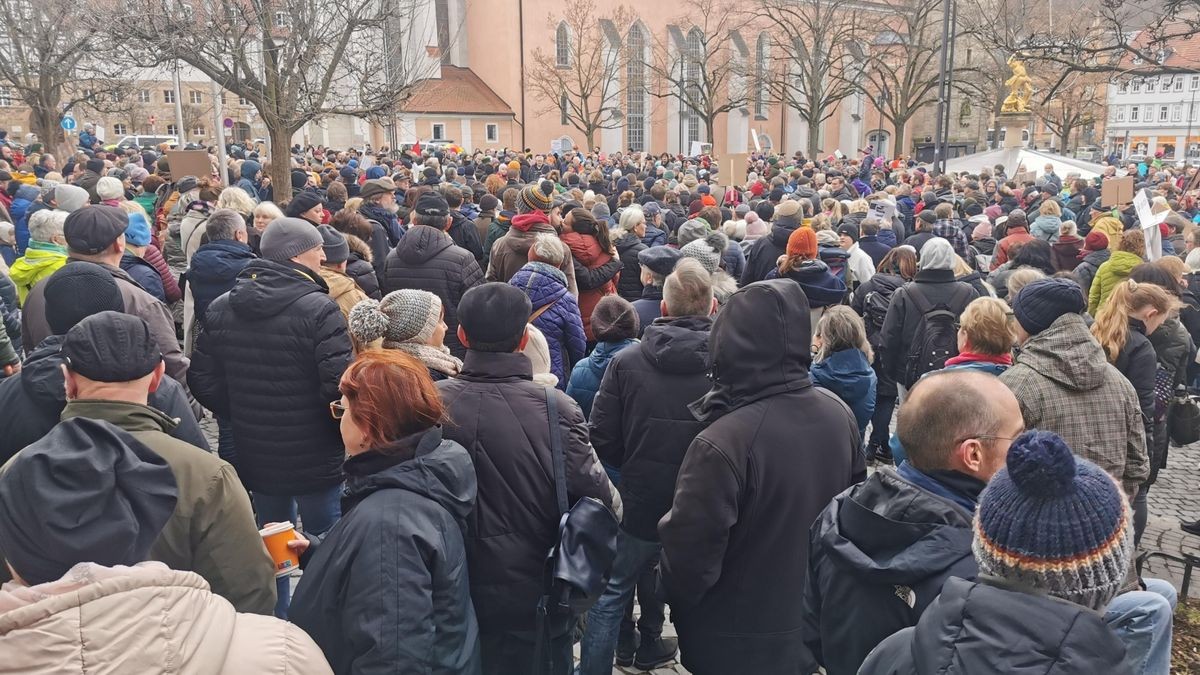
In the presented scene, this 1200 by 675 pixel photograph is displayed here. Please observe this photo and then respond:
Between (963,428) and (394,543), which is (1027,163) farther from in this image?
(394,543)

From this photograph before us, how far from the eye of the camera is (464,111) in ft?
174

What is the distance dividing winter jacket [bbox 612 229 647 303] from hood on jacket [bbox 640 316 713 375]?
4153 millimetres

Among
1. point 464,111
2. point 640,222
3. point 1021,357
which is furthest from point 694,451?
point 464,111

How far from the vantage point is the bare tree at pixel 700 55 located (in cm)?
5228

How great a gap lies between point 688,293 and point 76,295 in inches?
105

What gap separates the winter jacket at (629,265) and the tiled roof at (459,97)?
45.9 metres

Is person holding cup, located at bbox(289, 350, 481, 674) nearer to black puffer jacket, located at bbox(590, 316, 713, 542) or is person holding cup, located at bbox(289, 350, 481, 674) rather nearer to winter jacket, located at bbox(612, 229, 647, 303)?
black puffer jacket, located at bbox(590, 316, 713, 542)

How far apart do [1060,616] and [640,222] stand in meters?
6.95

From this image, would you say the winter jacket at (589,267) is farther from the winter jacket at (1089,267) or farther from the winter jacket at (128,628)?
the winter jacket at (128,628)

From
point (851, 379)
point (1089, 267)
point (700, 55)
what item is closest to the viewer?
point (851, 379)

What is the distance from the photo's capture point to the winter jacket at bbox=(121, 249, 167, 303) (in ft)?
18.6

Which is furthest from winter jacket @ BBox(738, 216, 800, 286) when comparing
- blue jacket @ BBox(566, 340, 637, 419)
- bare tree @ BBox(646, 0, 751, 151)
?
bare tree @ BBox(646, 0, 751, 151)

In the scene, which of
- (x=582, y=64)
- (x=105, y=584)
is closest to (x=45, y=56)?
(x=105, y=584)

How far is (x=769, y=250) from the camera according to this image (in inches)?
323
